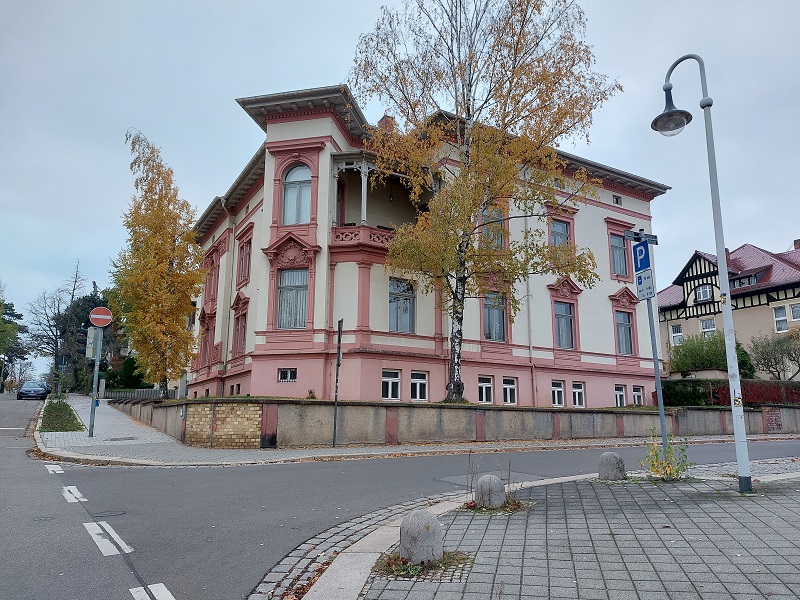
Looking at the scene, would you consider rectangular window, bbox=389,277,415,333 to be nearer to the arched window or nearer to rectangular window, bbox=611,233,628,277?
the arched window

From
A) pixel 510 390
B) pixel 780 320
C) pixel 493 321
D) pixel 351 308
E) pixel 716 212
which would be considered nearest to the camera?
pixel 716 212

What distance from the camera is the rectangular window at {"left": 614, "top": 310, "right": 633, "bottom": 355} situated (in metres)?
32.7

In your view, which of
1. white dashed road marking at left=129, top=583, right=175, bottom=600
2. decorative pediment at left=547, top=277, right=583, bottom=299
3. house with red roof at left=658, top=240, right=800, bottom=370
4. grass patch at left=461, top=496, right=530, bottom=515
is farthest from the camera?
house with red roof at left=658, top=240, right=800, bottom=370

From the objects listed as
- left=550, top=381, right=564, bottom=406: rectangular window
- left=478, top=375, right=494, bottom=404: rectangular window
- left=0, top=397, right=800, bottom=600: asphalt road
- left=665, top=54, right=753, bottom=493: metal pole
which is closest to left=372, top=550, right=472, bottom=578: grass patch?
left=0, top=397, right=800, bottom=600: asphalt road

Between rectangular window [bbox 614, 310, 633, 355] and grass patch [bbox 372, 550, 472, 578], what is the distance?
96.8ft

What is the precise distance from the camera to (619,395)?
104 ft

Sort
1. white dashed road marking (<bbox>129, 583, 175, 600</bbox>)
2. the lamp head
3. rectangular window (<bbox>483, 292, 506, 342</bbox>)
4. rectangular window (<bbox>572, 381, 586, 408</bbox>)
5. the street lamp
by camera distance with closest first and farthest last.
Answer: white dashed road marking (<bbox>129, 583, 175, 600</bbox>) → the street lamp → the lamp head → rectangular window (<bbox>483, 292, 506, 342</bbox>) → rectangular window (<bbox>572, 381, 586, 408</bbox>)

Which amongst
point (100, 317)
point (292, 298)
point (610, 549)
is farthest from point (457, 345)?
point (610, 549)

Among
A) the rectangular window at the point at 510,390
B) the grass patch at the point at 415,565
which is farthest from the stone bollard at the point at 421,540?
the rectangular window at the point at 510,390

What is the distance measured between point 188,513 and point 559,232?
1066 inches

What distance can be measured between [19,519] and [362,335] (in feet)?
55.1

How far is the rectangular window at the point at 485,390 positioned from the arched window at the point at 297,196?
1020cm

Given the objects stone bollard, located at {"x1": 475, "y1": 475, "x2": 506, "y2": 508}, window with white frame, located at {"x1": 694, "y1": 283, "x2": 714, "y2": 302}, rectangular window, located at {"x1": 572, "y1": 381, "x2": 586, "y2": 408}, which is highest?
window with white frame, located at {"x1": 694, "y1": 283, "x2": 714, "y2": 302}

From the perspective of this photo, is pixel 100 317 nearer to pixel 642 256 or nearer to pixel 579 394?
pixel 642 256
